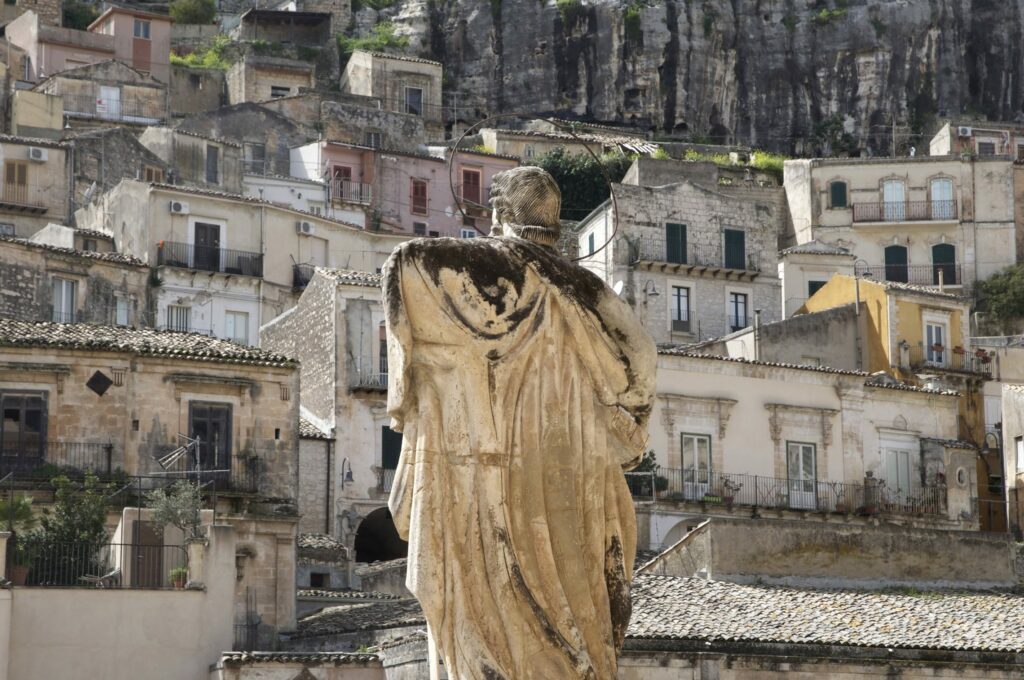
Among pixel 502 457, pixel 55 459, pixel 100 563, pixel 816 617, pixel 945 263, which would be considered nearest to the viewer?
pixel 502 457

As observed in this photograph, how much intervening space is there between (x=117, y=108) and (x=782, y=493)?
30.5 meters

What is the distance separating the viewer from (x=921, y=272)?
228 ft

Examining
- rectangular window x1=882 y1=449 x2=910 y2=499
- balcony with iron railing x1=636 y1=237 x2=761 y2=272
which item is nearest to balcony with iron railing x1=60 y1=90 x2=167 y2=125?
balcony with iron railing x1=636 y1=237 x2=761 y2=272

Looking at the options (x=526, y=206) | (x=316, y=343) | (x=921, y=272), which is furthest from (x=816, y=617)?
(x=921, y=272)

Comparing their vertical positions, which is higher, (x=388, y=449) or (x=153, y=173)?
(x=153, y=173)

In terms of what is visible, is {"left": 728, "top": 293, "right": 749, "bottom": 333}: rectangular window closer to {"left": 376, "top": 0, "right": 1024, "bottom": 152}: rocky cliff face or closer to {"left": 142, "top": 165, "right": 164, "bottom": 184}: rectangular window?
{"left": 142, "top": 165, "right": 164, "bottom": 184}: rectangular window

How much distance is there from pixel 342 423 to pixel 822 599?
15.5m

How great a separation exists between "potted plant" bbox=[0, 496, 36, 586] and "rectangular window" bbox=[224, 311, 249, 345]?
18455mm

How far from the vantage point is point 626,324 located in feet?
31.4

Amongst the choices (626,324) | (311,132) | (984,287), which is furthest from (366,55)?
(626,324)

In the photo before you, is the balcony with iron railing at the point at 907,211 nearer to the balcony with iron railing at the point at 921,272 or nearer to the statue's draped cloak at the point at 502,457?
the balcony with iron railing at the point at 921,272

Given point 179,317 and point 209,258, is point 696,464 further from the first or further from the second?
point 209,258

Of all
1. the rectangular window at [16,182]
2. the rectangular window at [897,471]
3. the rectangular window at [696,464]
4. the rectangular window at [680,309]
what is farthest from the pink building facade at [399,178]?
the rectangular window at [897,471]

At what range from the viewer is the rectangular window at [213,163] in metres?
63.0
